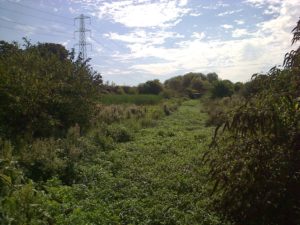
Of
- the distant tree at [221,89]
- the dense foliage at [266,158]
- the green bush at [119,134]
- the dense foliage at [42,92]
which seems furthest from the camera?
the distant tree at [221,89]

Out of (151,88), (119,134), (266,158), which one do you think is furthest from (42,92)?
(151,88)

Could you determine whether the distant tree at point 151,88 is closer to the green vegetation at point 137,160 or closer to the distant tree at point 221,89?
the distant tree at point 221,89

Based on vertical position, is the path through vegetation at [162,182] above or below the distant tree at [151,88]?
below

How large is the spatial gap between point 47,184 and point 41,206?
1.72 m

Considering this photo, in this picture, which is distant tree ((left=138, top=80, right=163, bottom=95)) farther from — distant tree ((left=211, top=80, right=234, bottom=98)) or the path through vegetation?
the path through vegetation

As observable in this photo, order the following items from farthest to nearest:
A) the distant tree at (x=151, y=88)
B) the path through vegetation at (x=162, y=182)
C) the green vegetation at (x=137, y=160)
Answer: the distant tree at (x=151, y=88) < the path through vegetation at (x=162, y=182) < the green vegetation at (x=137, y=160)

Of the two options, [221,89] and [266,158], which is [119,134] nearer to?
[266,158]

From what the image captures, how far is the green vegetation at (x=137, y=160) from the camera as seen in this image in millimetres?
5016

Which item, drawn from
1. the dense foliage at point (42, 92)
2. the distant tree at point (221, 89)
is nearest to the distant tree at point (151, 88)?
the distant tree at point (221, 89)

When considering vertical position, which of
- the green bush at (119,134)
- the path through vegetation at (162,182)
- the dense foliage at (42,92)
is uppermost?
the dense foliage at (42,92)

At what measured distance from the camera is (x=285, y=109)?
4.82m

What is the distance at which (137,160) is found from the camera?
11.0 metres

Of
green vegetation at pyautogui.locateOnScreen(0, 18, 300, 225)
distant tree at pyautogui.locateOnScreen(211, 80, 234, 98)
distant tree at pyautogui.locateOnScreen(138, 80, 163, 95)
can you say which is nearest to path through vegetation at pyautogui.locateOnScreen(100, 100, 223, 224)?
green vegetation at pyautogui.locateOnScreen(0, 18, 300, 225)

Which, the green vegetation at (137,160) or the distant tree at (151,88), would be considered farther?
the distant tree at (151,88)
